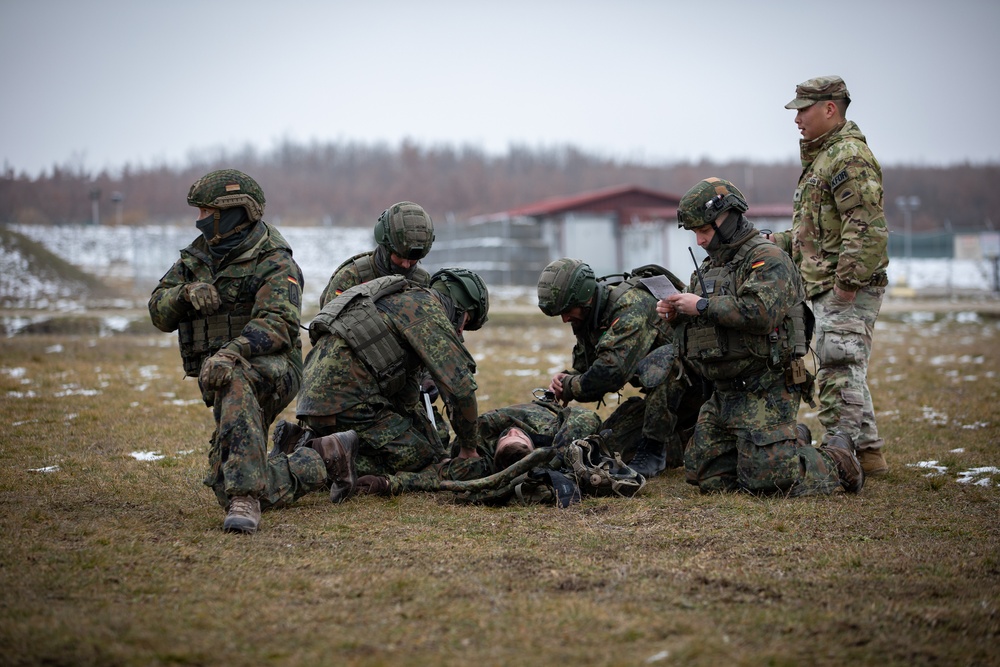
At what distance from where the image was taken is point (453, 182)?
224ft

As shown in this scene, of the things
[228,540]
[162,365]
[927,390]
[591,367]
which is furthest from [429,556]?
[162,365]

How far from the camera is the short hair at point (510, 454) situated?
21.0 feet

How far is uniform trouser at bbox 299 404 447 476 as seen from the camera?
20.7ft

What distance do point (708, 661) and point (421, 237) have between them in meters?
3.97

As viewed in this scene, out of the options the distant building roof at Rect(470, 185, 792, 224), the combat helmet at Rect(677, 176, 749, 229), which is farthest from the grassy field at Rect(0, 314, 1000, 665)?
the distant building roof at Rect(470, 185, 792, 224)

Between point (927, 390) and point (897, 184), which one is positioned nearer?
point (927, 390)

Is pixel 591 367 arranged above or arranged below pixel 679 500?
above

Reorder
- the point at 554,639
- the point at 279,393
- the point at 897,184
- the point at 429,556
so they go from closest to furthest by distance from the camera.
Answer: the point at 554,639
the point at 429,556
the point at 279,393
the point at 897,184

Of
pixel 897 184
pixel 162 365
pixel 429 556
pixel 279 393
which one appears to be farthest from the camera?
pixel 897 184

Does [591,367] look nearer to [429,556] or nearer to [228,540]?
[429,556]

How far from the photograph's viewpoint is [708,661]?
333cm

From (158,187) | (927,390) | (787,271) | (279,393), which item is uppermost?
(158,187)

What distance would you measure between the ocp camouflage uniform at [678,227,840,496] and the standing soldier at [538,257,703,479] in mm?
426

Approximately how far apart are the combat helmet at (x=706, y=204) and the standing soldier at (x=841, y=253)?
3.32 ft
